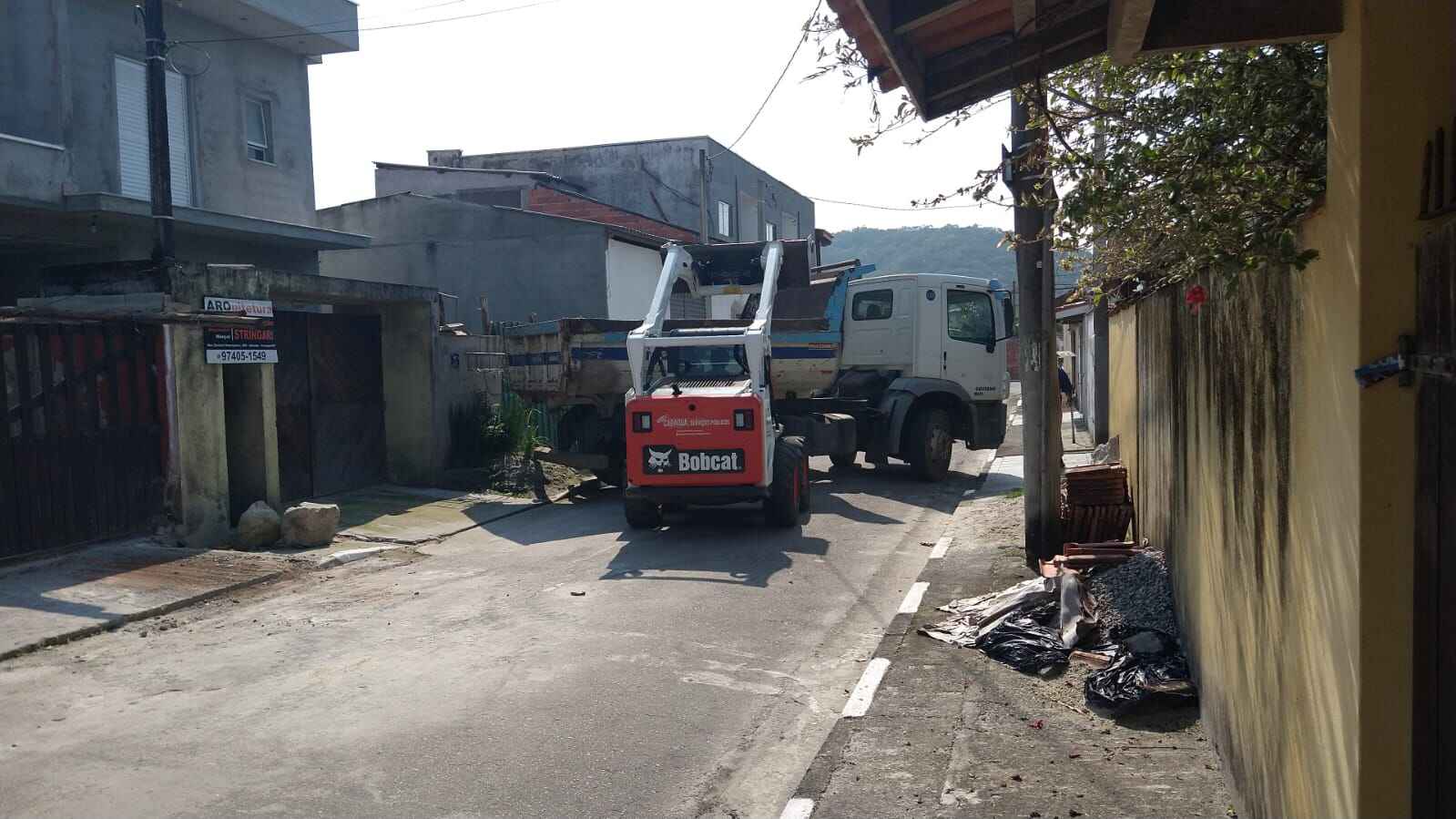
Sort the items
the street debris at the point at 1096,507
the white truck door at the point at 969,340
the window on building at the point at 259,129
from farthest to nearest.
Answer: the window on building at the point at 259,129 < the white truck door at the point at 969,340 < the street debris at the point at 1096,507

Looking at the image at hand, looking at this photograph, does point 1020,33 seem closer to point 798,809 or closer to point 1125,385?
point 798,809

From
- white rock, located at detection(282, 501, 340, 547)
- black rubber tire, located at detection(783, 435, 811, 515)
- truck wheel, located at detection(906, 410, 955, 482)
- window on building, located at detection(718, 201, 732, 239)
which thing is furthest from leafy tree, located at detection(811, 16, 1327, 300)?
window on building, located at detection(718, 201, 732, 239)

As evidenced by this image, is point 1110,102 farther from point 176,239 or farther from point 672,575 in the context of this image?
point 176,239

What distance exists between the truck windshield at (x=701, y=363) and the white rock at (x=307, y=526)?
3948mm

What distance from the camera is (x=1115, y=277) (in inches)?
244

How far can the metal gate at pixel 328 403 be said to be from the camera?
15.2 metres

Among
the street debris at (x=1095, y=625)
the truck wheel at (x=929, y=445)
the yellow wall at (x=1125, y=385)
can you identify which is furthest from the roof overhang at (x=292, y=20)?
the street debris at (x=1095, y=625)

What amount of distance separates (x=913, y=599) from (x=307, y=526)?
6.49 metres

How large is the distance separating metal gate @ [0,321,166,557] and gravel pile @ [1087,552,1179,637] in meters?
9.11

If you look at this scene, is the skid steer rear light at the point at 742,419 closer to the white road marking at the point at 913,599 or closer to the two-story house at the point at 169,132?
the white road marking at the point at 913,599

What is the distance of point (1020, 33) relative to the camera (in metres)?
4.78

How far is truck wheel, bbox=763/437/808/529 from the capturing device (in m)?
12.5

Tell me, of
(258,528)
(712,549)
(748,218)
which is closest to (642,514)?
(712,549)

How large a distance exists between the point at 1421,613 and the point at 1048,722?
11.8ft
